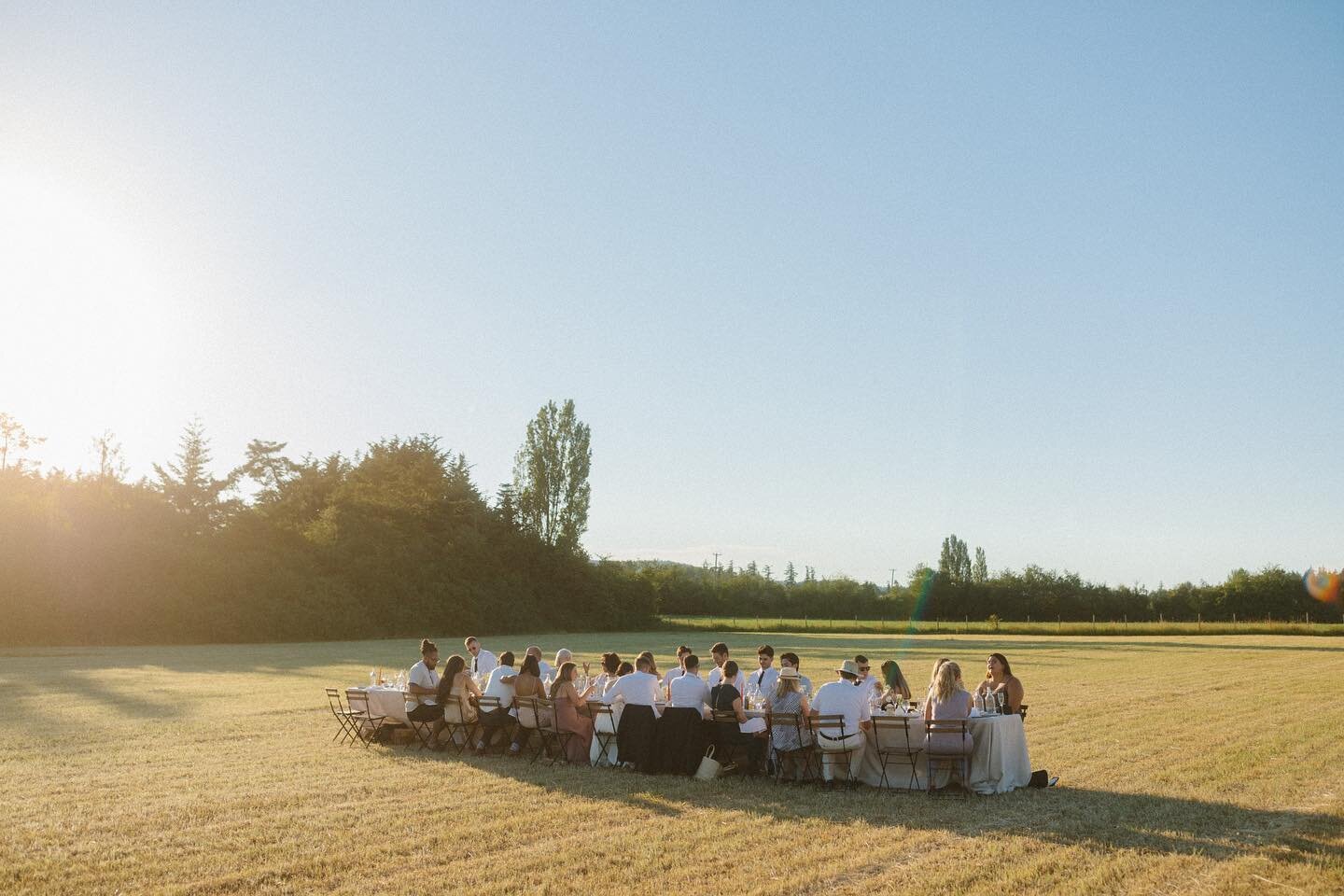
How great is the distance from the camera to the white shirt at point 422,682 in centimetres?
1320

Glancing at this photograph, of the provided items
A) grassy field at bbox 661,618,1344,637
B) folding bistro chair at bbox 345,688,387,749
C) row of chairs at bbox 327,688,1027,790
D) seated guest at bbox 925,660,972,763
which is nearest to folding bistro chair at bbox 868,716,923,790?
row of chairs at bbox 327,688,1027,790

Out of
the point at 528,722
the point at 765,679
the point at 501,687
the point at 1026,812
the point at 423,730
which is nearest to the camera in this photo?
the point at 1026,812

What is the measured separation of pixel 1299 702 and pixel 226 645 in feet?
122

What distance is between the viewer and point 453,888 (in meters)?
6.86

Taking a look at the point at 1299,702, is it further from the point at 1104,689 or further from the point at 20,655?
the point at 20,655

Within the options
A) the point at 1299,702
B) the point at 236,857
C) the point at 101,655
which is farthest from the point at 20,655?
the point at 1299,702

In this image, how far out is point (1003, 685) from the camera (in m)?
11.4

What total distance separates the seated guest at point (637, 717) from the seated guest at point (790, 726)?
4.49ft

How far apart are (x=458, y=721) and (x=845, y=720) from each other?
524 cm

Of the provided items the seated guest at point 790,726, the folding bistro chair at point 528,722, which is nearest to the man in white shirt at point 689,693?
the seated guest at point 790,726

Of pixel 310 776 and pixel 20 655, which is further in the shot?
pixel 20 655

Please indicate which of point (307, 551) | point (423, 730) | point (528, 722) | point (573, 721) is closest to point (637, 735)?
point (573, 721)

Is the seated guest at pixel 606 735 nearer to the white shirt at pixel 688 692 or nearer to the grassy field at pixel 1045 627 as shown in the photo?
the white shirt at pixel 688 692

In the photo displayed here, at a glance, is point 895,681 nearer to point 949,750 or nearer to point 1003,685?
point 1003,685
